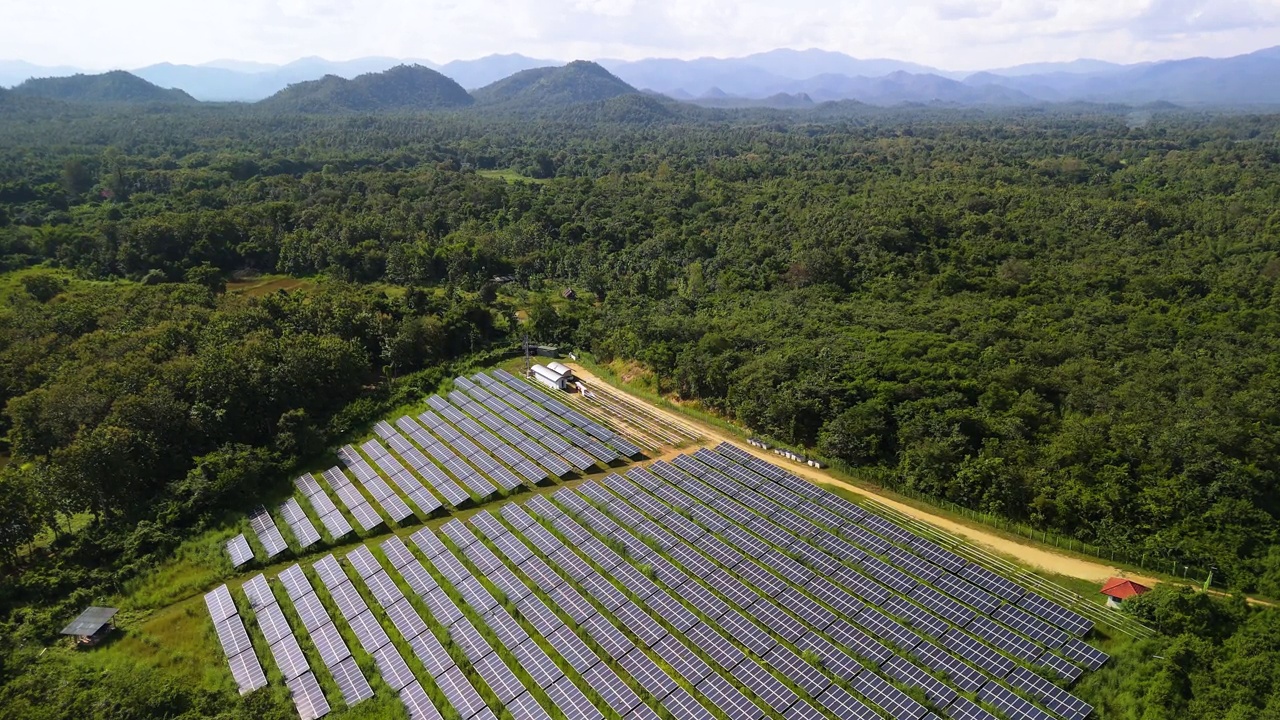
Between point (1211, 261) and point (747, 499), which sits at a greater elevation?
point (1211, 261)

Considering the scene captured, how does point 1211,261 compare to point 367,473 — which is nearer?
point 367,473

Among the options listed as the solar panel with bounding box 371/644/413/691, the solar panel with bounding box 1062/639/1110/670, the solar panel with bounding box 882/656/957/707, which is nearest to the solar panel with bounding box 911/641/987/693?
the solar panel with bounding box 882/656/957/707

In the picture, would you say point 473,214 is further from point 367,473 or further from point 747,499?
point 747,499

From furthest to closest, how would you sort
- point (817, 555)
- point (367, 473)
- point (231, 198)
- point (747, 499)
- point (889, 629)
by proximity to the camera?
point (231, 198) → point (367, 473) → point (747, 499) → point (817, 555) → point (889, 629)

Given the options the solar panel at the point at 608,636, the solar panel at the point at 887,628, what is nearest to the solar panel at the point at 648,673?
the solar panel at the point at 608,636

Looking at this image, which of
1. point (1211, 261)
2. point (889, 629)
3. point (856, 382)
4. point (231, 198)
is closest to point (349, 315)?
point (856, 382)
